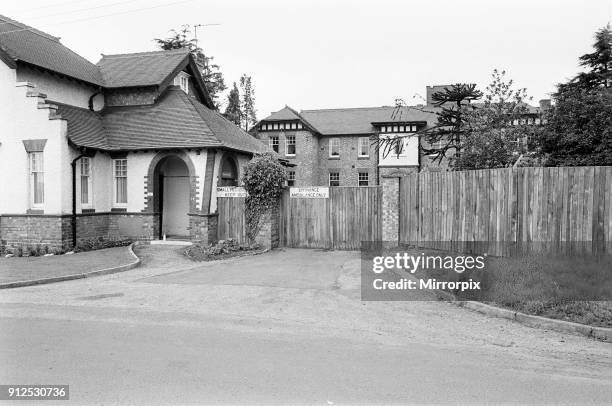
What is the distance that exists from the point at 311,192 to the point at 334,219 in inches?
50.4

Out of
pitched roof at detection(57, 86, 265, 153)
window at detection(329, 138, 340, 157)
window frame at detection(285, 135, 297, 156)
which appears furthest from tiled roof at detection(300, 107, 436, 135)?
pitched roof at detection(57, 86, 265, 153)

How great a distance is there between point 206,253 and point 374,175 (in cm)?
2376

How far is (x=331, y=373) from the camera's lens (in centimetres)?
502

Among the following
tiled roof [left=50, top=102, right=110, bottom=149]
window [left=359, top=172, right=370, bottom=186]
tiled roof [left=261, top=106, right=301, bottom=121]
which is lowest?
window [left=359, top=172, right=370, bottom=186]

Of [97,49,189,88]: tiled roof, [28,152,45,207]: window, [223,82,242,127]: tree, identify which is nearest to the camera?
[28,152,45,207]: window

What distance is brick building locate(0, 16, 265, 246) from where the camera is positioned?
56.3 ft

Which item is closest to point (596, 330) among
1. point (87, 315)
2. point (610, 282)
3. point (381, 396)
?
point (610, 282)

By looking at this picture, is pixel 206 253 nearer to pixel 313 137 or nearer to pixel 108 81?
pixel 108 81

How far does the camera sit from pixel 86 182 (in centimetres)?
1852

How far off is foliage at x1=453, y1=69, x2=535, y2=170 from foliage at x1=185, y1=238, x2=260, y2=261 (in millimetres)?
8325

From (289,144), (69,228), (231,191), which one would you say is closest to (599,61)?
(289,144)

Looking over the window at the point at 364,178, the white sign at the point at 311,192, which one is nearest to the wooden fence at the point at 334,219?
the white sign at the point at 311,192

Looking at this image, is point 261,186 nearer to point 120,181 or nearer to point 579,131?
point 120,181

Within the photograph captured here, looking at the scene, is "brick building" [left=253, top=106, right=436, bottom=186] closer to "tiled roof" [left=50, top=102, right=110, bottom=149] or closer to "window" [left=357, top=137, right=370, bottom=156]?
"window" [left=357, top=137, right=370, bottom=156]
